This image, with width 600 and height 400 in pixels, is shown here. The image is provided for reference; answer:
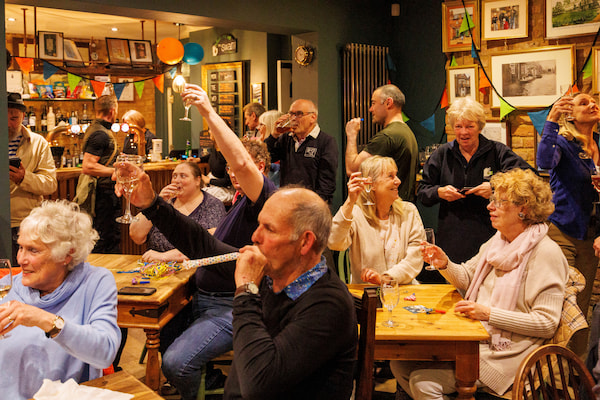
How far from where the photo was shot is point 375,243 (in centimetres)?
328

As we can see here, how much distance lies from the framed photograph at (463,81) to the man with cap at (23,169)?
12.4 ft

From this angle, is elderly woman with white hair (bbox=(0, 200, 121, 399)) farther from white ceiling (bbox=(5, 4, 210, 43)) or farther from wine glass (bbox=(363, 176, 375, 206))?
white ceiling (bbox=(5, 4, 210, 43))

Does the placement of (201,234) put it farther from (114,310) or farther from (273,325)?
(273,325)

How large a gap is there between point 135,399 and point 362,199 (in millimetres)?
1835

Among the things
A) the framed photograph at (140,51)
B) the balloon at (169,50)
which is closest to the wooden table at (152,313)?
the balloon at (169,50)

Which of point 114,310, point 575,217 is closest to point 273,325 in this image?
point 114,310

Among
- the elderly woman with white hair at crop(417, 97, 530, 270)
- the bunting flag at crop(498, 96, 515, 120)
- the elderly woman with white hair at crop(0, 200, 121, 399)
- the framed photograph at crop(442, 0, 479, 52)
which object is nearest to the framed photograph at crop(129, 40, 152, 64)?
the framed photograph at crop(442, 0, 479, 52)

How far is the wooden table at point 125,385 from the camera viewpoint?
187 centimetres

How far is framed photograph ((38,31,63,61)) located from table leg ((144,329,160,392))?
17.0ft

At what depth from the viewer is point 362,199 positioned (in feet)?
11.0

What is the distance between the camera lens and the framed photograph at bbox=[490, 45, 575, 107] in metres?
5.18

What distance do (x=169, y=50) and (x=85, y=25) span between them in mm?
4376

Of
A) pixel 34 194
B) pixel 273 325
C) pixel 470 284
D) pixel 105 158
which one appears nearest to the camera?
pixel 273 325

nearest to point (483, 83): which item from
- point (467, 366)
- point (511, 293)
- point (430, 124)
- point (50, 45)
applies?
point (430, 124)
